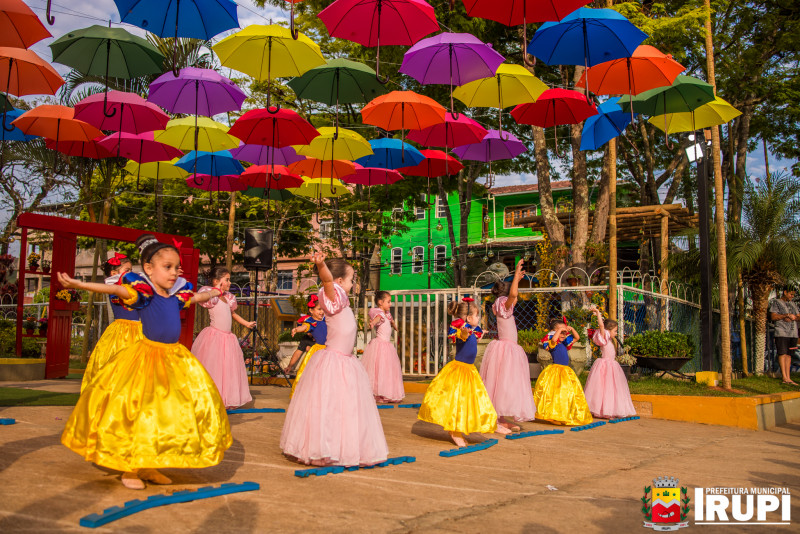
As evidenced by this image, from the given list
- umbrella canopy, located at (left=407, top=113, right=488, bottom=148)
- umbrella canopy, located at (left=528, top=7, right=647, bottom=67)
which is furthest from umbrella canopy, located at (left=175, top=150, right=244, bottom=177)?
umbrella canopy, located at (left=528, top=7, right=647, bottom=67)

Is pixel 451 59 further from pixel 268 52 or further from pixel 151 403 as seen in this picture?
pixel 151 403

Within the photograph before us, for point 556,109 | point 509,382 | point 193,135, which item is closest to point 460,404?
point 509,382

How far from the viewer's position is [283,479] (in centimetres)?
468

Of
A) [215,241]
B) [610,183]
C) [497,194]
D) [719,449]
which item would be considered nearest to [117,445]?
[719,449]

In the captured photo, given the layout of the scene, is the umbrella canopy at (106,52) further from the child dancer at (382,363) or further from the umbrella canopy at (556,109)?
the umbrella canopy at (556,109)

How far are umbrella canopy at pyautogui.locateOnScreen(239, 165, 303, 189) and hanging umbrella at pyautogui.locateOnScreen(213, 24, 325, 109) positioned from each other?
273 centimetres

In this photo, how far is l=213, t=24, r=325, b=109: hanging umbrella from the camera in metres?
8.81

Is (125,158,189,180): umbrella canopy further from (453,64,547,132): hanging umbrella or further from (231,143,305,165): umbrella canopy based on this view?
(453,64,547,132): hanging umbrella

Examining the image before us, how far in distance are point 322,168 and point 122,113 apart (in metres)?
3.82

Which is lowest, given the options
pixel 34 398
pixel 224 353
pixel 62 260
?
pixel 34 398

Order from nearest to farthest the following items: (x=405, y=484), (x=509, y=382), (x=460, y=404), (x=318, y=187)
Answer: (x=405, y=484), (x=460, y=404), (x=509, y=382), (x=318, y=187)

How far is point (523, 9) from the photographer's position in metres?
7.85

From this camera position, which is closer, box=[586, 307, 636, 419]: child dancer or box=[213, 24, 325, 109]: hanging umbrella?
box=[213, 24, 325, 109]: hanging umbrella

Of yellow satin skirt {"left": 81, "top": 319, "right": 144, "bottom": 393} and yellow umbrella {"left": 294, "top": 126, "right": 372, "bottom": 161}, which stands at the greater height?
yellow umbrella {"left": 294, "top": 126, "right": 372, "bottom": 161}
